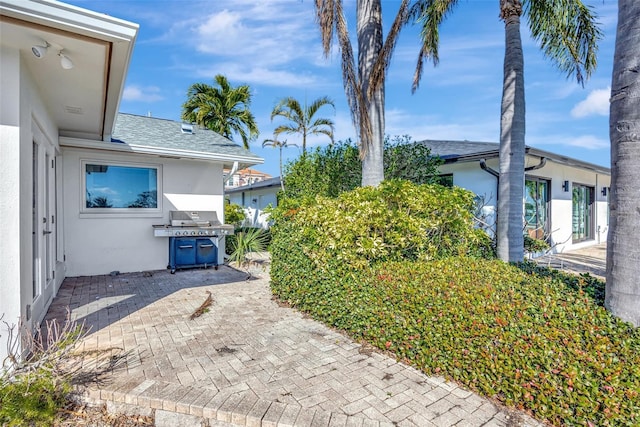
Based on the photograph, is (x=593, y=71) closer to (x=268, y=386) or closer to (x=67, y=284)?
(x=268, y=386)

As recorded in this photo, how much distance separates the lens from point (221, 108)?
18.2m

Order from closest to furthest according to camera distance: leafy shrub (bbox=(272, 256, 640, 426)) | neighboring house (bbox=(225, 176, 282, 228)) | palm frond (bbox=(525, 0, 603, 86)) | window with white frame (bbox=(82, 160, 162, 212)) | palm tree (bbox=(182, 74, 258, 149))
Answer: leafy shrub (bbox=(272, 256, 640, 426)) → palm frond (bbox=(525, 0, 603, 86)) → window with white frame (bbox=(82, 160, 162, 212)) → palm tree (bbox=(182, 74, 258, 149)) → neighboring house (bbox=(225, 176, 282, 228))

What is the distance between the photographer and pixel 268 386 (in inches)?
115

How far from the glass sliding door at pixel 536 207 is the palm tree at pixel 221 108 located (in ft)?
44.8

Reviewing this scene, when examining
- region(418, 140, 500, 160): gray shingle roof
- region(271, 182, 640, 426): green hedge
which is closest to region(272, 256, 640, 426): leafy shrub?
region(271, 182, 640, 426): green hedge

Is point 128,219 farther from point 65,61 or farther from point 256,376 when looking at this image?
point 256,376

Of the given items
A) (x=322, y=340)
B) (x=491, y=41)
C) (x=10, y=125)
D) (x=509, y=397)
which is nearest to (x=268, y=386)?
(x=322, y=340)

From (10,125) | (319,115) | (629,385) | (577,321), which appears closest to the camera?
(629,385)

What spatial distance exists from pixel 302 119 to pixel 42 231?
47.7ft

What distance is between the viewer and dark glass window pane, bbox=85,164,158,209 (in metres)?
7.41

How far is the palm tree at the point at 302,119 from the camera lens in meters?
17.5

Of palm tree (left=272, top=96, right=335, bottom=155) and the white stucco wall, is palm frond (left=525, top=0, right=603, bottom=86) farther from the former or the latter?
palm tree (left=272, top=96, right=335, bottom=155)

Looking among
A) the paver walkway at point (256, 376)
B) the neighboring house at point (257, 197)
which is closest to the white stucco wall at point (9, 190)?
the paver walkway at point (256, 376)

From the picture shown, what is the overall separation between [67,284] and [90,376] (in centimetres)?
457
